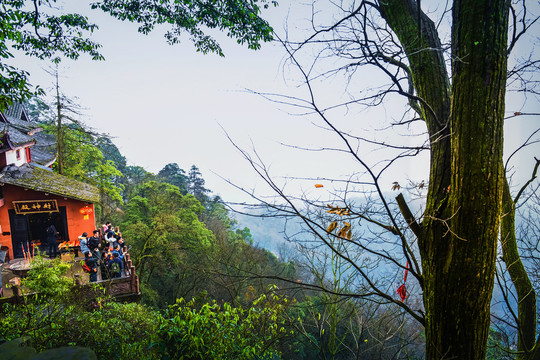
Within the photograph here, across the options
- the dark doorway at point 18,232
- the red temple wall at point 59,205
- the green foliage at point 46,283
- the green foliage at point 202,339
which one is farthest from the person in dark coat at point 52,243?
the green foliage at point 202,339

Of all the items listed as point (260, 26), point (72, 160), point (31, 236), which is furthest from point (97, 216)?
point (260, 26)

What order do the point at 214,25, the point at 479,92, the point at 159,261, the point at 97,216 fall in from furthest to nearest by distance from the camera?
the point at 97,216 < the point at 159,261 < the point at 214,25 < the point at 479,92

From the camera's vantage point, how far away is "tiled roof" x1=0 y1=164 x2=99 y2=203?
35.6 feet

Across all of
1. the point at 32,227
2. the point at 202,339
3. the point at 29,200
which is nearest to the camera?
the point at 202,339

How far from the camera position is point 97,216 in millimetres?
19766

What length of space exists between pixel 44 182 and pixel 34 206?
1.01 metres

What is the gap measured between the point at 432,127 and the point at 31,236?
1600 cm

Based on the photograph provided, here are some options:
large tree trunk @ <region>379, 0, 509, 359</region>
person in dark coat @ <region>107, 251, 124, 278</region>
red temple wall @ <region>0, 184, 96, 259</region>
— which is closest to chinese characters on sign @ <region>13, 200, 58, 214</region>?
red temple wall @ <region>0, 184, 96, 259</region>

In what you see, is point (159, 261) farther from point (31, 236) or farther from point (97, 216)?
point (97, 216)

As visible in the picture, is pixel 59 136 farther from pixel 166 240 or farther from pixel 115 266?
pixel 115 266

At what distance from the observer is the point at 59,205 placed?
1216 centimetres

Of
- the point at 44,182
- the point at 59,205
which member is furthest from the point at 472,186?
the point at 59,205

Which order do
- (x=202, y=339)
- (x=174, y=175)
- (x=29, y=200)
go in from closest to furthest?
1. (x=202, y=339)
2. (x=29, y=200)
3. (x=174, y=175)

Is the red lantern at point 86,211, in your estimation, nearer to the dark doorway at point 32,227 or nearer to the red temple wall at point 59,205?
the red temple wall at point 59,205
